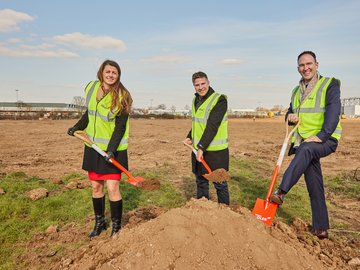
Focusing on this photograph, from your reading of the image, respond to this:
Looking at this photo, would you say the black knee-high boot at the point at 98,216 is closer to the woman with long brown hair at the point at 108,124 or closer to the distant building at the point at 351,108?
the woman with long brown hair at the point at 108,124

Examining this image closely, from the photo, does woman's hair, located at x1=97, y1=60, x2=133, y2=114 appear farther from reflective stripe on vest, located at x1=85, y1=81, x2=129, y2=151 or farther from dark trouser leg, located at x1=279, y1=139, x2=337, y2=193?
dark trouser leg, located at x1=279, y1=139, x2=337, y2=193

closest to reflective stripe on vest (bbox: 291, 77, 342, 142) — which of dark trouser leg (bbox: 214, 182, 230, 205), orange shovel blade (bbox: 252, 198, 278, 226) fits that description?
orange shovel blade (bbox: 252, 198, 278, 226)

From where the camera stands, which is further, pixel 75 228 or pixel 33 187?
pixel 33 187

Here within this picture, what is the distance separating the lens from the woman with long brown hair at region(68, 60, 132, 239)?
13.3ft

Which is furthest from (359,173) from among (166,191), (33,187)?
(33,187)

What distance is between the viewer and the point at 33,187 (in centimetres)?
651

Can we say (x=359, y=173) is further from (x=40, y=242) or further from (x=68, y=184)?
(x=40, y=242)

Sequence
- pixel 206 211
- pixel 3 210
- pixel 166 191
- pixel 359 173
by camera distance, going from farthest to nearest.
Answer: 1. pixel 359 173
2. pixel 166 191
3. pixel 3 210
4. pixel 206 211

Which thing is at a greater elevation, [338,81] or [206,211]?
[338,81]

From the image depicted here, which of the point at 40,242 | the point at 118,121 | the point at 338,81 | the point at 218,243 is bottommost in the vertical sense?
the point at 40,242

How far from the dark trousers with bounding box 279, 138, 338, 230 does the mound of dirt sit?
81 centimetres

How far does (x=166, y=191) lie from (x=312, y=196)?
2.91 m

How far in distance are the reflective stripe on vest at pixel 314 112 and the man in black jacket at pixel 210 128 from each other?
3.17 feet

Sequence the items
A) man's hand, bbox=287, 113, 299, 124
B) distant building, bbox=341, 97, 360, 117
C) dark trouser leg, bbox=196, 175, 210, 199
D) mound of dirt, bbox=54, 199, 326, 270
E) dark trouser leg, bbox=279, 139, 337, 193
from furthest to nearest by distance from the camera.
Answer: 1. distant building, bbox=341, 97, 360, 117
2. dark trouser leg, bbox=196, 175, 210, 199
3. man's hand, bbox=287, 113, 299, 124
4. dark trouser leg, bbox=279, 139, 337, 193
5. mound of dirt, bbox=54, 199, 326, 270
